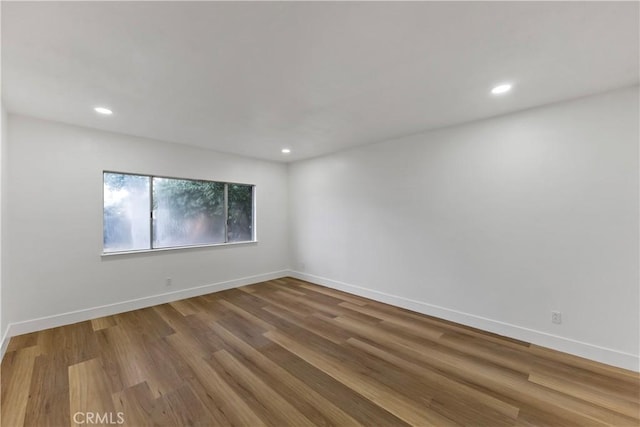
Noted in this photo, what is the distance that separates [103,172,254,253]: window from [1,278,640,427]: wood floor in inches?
46.9

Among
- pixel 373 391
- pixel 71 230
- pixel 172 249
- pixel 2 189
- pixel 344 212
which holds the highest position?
pixel 2 189

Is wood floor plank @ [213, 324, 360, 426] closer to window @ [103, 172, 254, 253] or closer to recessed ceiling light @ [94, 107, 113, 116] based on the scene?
window @ [103, 172, 254, 253]

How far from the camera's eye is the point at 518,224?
9.16ft

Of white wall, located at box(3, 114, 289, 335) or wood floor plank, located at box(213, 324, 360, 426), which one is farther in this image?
white wall, located at box(3, 114, 289, 335)

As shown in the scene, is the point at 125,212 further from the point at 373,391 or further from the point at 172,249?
the point at 373,391

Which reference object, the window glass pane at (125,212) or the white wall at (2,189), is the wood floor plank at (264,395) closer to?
the white wall at (2,189)

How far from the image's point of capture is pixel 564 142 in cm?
255

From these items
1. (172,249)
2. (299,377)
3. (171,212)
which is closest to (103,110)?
(171,212)

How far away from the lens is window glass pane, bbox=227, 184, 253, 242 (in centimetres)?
487

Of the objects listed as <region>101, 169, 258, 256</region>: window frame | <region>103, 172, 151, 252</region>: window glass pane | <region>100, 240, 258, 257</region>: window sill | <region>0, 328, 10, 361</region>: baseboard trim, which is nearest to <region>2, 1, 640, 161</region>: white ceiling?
<region>103, 172, 151, 252</region>: window glass pane

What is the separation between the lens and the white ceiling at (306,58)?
1.43 meters

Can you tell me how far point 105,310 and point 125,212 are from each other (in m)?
1.34

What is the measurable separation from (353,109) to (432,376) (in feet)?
8.65

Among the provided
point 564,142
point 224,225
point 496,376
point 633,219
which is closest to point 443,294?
point 496,376
